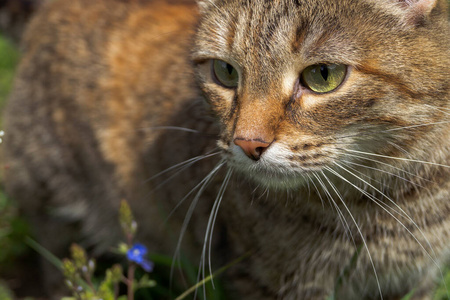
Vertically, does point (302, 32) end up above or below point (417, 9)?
below

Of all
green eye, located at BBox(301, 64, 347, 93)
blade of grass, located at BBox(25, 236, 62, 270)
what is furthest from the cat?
blade of grass, located at BBox(25, 236, 62, 270)

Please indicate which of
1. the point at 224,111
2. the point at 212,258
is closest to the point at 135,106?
the point at 212,258

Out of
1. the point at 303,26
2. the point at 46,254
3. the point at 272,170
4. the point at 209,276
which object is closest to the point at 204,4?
the point at 303,26

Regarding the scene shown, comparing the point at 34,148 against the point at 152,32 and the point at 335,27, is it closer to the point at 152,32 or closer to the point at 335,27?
the point at 152,32

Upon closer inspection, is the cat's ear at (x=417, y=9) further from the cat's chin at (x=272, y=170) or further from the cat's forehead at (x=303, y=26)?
the cat's chin at (x=272, y=170)

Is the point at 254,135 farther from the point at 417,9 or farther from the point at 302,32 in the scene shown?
the point at 417,9

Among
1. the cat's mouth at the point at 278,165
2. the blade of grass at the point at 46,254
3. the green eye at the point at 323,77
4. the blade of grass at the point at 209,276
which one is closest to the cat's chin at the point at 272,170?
the cat's mouth at the point at 278,165
